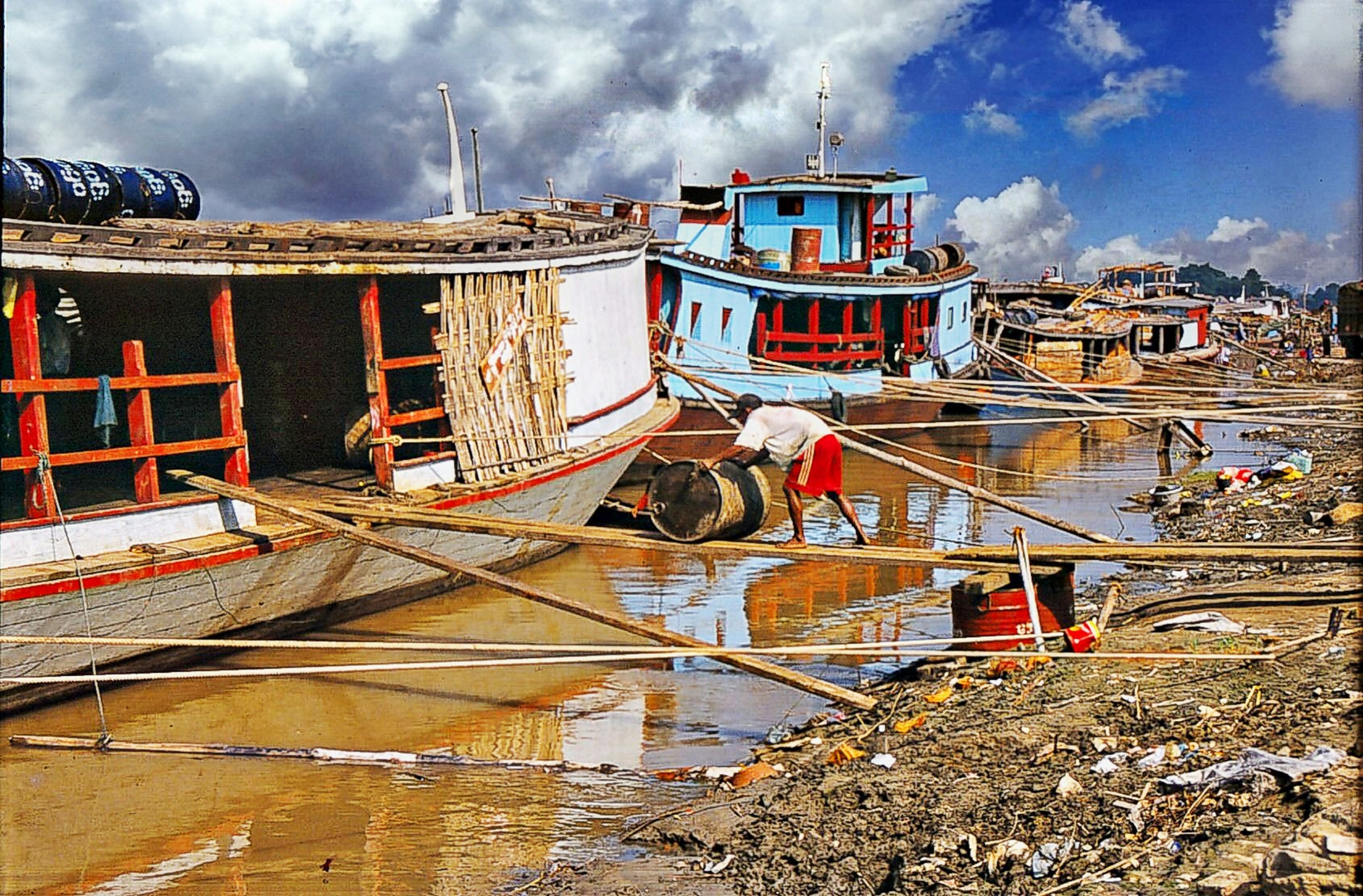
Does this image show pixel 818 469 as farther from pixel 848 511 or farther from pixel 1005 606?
pixel 1005 606

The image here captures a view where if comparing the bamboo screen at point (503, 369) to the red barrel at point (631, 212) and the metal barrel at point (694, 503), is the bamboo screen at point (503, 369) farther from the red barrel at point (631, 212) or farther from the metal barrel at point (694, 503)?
the red barrel at point (631, 212)

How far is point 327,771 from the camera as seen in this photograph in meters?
7.36

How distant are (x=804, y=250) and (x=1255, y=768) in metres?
18.6

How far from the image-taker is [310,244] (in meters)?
9.78

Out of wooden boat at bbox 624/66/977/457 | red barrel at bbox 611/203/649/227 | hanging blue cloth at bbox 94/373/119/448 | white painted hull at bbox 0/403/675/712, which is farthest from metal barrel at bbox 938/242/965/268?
hanging blue cloth at bbox 94/373/119/448

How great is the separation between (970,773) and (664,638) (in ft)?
8.53

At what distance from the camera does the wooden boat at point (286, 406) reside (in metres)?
8.09

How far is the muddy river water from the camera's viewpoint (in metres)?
6.19

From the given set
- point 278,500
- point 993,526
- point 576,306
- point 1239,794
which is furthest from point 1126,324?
point 1239,794

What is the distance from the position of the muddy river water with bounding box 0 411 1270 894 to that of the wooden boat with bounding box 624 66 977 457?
19.6 feet

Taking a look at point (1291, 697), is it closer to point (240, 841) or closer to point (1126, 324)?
point (240, 841)

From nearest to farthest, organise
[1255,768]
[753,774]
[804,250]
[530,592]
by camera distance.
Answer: [1255,768]
[753,774]
[530,592]
[804,250]

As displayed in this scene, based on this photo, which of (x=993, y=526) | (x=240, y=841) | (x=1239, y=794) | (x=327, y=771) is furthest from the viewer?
(x=993, y=526)

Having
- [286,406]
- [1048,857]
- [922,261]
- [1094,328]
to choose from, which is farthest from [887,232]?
[1048,857]
